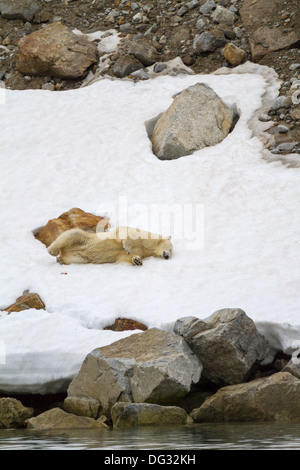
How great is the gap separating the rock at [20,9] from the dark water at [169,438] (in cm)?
1758

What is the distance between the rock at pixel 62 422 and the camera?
8.41 metres

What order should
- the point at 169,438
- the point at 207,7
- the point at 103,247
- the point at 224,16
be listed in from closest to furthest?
the point at 169,438 → the point at 103,247 → the point at 224,16 → the point at 207,7

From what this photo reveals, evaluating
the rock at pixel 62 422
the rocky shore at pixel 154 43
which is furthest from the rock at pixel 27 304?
the rocky shore at pixel 154 43

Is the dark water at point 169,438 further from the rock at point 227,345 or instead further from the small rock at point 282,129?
the small rock at point 282,129

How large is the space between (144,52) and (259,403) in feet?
46.5

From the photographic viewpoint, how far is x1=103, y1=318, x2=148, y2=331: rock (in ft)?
34.8

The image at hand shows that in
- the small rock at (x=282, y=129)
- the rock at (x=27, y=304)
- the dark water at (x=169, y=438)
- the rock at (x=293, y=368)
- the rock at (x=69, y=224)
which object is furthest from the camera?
the small rock at (x=282, y=129)

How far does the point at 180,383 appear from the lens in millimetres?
8539

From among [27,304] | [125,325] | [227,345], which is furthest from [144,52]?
[227,345]

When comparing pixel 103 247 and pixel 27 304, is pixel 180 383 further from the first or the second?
pixel 103 247

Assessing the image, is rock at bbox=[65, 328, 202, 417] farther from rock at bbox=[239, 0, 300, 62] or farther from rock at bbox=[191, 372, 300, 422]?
rock at bbox=[239, 0, 300, 62]

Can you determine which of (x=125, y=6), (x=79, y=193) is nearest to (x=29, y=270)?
(x=79, y=193)

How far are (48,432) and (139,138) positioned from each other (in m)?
10.3

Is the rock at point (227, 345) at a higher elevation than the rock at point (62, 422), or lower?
higher
